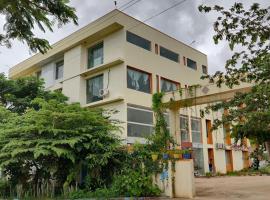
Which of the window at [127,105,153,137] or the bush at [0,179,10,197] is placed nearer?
the bush at [0,179,10,197]

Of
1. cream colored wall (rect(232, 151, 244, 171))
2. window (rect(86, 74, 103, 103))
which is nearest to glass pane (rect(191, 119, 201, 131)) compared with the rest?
cream colored wall (rect(232, 151, 244, 171))

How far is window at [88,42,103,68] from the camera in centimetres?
2241

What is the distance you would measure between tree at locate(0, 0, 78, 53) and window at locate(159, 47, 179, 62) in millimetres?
16111

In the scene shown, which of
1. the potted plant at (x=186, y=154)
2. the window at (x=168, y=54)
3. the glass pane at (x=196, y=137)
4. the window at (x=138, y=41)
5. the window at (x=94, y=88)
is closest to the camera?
the potted plant at (x=186, y=154)

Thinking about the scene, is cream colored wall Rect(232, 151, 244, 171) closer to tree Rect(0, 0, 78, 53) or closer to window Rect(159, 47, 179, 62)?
window Rect(159, 47, 179, 62)

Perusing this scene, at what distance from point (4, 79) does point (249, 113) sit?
2000cm

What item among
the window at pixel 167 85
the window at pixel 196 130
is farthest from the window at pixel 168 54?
the window at pixel 196 130

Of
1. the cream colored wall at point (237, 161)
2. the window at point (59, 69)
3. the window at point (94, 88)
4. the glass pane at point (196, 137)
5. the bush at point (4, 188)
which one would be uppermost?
the window at point (59, 69)

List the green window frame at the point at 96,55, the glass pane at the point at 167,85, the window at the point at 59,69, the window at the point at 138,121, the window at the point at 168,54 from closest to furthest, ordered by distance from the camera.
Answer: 1. the window at the point at 138,121
2. the green window frame at the point at 96,55
3. the glass pane at the point at 167,85
4. the window at the point at 168,54
5. the window at the point at 59,69

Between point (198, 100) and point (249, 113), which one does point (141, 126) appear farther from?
point (249, 113)

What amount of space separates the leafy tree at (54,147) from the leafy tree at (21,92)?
25.5ft

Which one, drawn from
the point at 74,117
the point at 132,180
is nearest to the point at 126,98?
the point at 74,117

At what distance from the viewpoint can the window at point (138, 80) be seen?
67.9ft

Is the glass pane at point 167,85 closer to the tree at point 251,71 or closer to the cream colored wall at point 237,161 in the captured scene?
the cream colored wall at point 237,161
